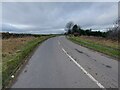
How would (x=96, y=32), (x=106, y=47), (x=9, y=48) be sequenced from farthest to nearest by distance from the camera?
(x=96, y=32) < (x=9, y=48) < (x=106, y=47)

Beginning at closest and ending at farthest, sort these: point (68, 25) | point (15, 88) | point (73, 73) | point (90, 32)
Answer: point (15, 88) < point (73, 73) < point (90, 32) < point (68, 25)

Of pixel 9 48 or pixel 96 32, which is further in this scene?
pixel 96 32

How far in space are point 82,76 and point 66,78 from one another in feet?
2.57

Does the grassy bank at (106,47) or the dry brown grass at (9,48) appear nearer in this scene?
the grassy bank at (106,47)

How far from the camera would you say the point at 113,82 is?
26.6 ft

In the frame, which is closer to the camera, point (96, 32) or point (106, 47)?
point (106, 47)

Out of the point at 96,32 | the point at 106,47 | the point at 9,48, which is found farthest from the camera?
the point at 96,32

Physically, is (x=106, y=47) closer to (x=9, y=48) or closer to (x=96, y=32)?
(x=9, y=48)

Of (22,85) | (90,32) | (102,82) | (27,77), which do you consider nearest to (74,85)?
(102,82)

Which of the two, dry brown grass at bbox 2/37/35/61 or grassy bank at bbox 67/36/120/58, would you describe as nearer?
grassy bank at bbox 67/36/120/58

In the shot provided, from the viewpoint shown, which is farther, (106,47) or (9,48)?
(9,48)

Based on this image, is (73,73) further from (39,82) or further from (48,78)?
(39,82)

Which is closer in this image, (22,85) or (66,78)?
(22,85)

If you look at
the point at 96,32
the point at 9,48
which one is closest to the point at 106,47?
the point at 9,48
